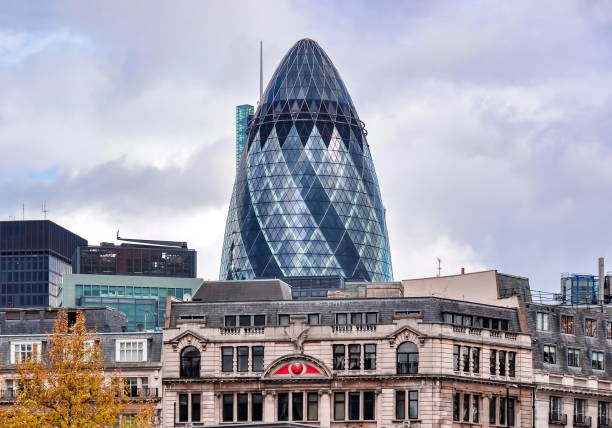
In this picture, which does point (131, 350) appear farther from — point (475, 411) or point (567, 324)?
point (567, 324)

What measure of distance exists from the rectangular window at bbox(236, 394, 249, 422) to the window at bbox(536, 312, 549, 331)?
26447 mm

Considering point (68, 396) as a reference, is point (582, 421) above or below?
below

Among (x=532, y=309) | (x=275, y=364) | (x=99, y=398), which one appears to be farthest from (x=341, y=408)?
(x=99, y=398)

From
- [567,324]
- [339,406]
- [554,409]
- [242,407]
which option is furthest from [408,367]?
[567,324]

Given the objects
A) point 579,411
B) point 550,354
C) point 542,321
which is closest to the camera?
point 579,411

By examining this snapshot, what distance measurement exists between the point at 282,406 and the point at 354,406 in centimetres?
605

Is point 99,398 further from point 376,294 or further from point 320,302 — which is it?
point 376,294

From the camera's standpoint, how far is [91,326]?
17438 cm

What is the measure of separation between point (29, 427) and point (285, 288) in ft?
205

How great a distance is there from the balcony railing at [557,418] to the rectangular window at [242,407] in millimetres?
25777

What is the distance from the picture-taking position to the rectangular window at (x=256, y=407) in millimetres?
160500

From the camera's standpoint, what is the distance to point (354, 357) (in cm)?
16088

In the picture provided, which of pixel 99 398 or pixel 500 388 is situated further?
pixel 500 388

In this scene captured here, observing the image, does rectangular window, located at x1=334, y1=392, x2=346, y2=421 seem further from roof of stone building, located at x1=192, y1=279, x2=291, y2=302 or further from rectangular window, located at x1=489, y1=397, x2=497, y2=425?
roof of stone building, located at x1=192, y1=279, x2=291, y2=302
